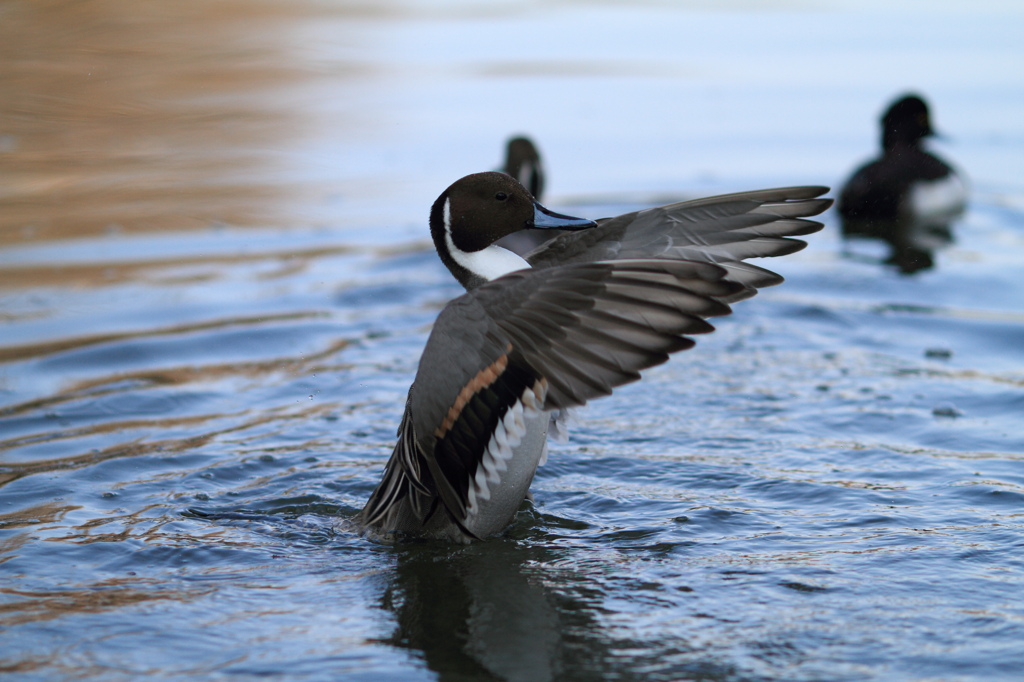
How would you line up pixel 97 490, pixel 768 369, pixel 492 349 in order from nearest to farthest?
pixel 492 349 → pixel 97 490 → pixel 768 369

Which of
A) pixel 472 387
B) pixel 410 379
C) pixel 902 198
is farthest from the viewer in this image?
pixel 902 198

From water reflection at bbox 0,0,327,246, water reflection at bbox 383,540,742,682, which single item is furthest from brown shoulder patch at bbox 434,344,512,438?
water reflection at bbox 0,0,327,246

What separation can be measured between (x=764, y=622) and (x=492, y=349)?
114cm

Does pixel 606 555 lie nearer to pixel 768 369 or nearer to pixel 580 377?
pixel 580 377

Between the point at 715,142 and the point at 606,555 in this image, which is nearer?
the point at 606,555

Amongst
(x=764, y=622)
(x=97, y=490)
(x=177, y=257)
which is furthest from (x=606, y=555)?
(x=177, y=257)

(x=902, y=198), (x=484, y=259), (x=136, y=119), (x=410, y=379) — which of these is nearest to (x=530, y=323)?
(x=484, y=259)

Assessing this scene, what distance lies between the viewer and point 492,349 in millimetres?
3576

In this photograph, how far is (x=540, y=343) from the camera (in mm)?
3484

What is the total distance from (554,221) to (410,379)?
2081 millimetres

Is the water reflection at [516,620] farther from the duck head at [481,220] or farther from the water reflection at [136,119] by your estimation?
the water reflection at [136,119]

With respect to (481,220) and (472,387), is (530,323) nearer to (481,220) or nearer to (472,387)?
(472,387)

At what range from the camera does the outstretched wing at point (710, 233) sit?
4.13 metres

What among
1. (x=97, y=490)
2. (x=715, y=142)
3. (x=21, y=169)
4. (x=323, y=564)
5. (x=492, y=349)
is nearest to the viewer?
(x=492, y=349)
